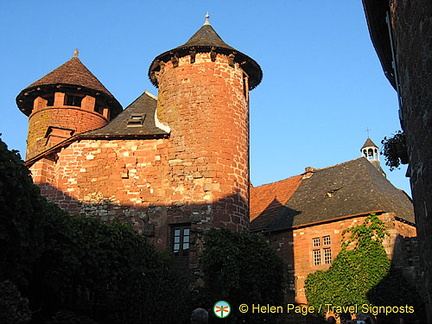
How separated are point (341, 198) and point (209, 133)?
28.9ft

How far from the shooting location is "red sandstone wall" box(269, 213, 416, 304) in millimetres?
19219

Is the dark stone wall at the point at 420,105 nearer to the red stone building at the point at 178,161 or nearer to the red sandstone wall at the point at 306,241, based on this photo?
the red stone building at the point at 178,161

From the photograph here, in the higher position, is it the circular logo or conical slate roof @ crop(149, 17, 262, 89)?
conical slate roof @ crop(149, 17, 262, 89)

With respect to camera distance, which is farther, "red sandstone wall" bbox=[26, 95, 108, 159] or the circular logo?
"red sandstone wall" bbox=[26, 95, 108, 159]

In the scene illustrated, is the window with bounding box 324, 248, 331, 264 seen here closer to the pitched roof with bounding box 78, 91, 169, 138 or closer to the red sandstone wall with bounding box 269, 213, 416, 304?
the red sandstone wall with bounding box 269, 213, 416, 304

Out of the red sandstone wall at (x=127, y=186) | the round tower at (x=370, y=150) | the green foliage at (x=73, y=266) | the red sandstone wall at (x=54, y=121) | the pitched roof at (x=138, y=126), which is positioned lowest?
the green foliage at (x=73, y=266)

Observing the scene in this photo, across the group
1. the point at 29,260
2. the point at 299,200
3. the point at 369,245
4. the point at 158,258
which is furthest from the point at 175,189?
the point at 299,200

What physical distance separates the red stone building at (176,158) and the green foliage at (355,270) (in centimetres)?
604

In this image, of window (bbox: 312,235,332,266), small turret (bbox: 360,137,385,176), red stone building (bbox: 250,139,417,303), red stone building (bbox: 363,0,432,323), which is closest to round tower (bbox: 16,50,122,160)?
red stone building (bbox: 250,139,417,303)

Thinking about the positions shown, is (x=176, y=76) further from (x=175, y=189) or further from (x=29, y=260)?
(x=29, y=260)

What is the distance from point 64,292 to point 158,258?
10.5 ft

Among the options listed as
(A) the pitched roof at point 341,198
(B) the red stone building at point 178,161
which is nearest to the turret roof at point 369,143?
(A) the pitched roof at point 341,198

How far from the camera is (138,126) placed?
55.6ft

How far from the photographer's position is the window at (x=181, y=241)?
14523 millimetres
